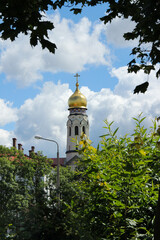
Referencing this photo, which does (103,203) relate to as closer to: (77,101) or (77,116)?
(77,116)

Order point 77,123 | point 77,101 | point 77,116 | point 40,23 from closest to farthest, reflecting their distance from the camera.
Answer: point 40,23, point 77,123, point 77,116, point 77,101

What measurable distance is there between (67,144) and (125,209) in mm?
70796

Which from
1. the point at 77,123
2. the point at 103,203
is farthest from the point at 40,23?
the point at 77,123

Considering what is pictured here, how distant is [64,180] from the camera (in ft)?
143

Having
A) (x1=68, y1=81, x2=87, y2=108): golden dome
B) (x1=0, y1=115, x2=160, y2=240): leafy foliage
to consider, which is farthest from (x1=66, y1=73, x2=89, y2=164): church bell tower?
(x1=0, y1=115, x2=160, y2=240): leafy foliage

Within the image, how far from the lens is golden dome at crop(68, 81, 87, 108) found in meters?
76.7

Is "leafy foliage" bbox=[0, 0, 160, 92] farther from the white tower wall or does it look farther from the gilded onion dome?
the gilded onion dome

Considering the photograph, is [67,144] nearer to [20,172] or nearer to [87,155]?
[20,172]

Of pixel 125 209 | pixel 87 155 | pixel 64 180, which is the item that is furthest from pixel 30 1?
pixel 64 180

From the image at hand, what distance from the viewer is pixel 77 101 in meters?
76.7

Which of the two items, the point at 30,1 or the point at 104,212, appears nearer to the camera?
the point at 30,1

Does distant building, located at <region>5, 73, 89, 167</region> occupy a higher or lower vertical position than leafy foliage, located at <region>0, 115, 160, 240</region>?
higher

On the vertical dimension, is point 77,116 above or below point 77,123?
above

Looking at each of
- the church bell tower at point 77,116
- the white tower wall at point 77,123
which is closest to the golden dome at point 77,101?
the church bell tower at point 77,116
